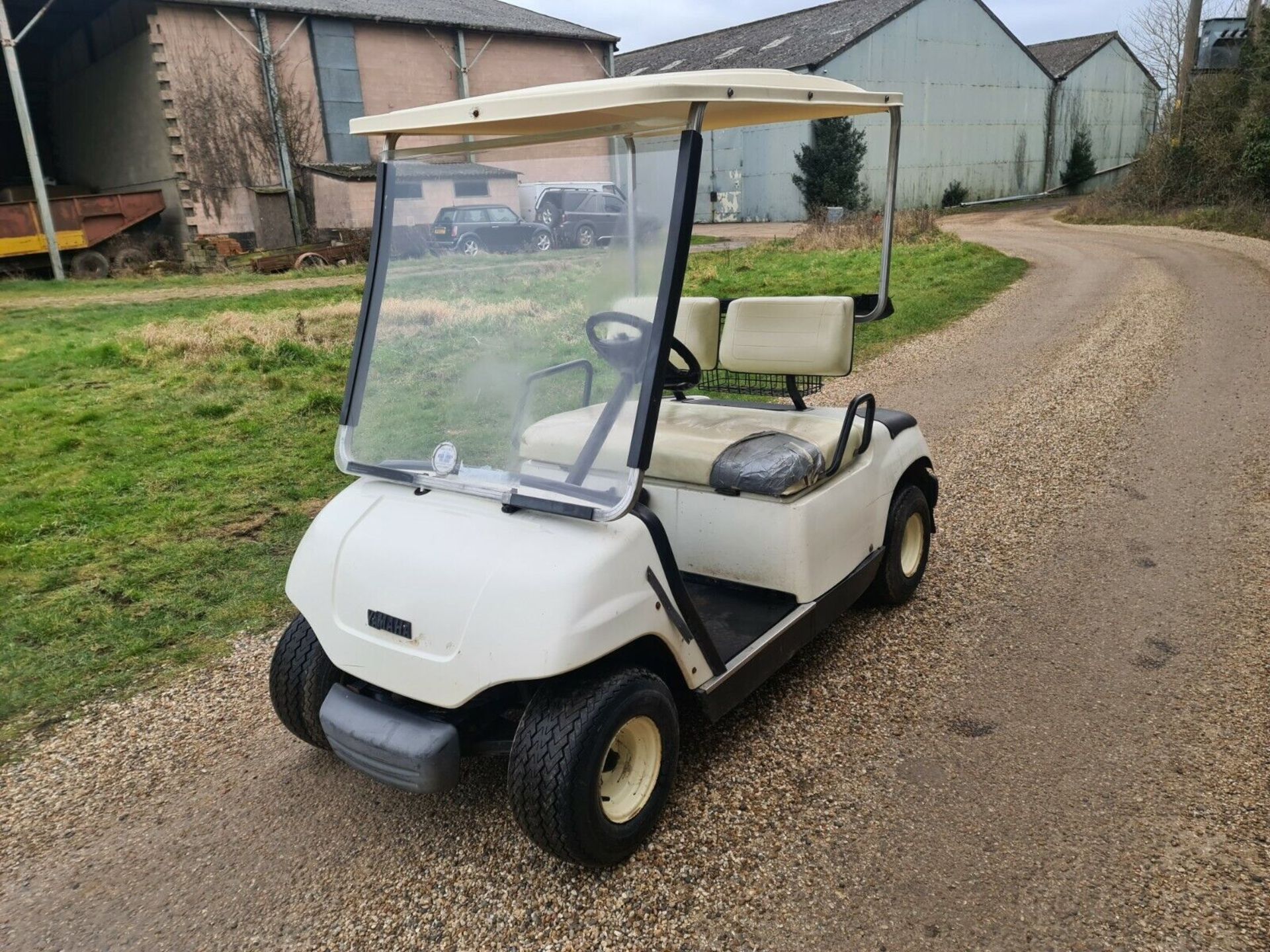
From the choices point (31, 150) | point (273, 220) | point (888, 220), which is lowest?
point (273, 220)

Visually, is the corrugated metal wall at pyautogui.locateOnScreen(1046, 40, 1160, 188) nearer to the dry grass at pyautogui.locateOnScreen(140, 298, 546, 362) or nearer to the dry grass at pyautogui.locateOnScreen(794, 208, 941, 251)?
the dry grass at pyautogui.locateOnScreen(794, 208, 941, 251)

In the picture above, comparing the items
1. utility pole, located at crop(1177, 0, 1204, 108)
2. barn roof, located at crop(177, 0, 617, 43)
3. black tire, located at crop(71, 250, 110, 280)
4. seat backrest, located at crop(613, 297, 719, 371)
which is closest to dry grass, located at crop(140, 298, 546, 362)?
seat backrest, located at crop(613, 297, 719, 371)

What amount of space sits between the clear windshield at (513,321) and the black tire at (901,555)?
1.59 m

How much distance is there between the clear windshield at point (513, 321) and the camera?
2385 millimetres

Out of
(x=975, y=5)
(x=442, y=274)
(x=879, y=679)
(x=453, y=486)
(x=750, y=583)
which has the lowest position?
(x=879, y=679)

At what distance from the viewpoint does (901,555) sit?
3627mm

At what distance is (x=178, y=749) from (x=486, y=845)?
1.22 metres

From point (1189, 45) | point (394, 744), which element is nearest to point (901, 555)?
point (394, 744)

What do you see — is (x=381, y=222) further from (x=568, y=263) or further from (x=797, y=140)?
(x=797, y=140)

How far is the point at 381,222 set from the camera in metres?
2.68

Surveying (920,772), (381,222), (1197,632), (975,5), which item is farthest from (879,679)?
(975,5)

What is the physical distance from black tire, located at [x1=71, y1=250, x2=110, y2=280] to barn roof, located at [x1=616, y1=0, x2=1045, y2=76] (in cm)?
1605

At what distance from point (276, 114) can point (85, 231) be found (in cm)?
527

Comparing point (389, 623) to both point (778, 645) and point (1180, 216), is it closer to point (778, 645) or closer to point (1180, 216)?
point (778, 645)
